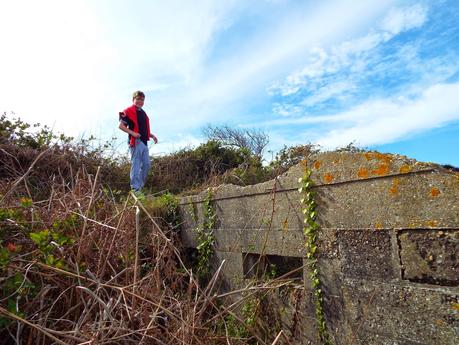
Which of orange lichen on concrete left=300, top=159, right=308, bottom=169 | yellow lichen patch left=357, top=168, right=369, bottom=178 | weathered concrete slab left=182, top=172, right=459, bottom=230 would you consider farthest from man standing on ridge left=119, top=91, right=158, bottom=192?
yellow lichen patch left=357, top=168, right=369, bottom=178

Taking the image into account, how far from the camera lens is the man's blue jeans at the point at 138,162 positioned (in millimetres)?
6879

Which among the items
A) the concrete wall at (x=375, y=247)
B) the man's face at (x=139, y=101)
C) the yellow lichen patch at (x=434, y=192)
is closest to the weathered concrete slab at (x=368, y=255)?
the concrete wall at (x=375, y=247)

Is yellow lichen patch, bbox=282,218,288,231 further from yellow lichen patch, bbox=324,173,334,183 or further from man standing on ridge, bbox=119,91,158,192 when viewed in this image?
man standing on ridge, bbox=119,91,158,192

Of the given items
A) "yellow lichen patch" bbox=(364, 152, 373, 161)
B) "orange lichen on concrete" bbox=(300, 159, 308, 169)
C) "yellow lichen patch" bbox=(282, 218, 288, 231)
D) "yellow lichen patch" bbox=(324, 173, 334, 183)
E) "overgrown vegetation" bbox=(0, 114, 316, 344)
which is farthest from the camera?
"yellow lichen patch" bbox=(282, 218, 288, 231)

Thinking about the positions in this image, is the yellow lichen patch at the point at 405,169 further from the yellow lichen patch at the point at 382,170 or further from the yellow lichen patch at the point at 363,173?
the yellow lichen patch at the point at 363,173

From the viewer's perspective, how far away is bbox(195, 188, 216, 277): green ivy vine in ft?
15.5

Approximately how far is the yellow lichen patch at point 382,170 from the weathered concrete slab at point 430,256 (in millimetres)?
436

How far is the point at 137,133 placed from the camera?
22.3 ft

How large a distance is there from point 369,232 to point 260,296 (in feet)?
5.07

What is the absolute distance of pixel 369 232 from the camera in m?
2.73

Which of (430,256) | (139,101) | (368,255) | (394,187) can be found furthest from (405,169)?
(139,101)

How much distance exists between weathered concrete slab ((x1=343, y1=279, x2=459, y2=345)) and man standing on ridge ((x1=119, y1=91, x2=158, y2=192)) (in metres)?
4.82

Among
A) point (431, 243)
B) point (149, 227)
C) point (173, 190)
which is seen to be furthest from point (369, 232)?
point (173, 190)

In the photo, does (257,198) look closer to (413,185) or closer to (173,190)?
(413,185)
